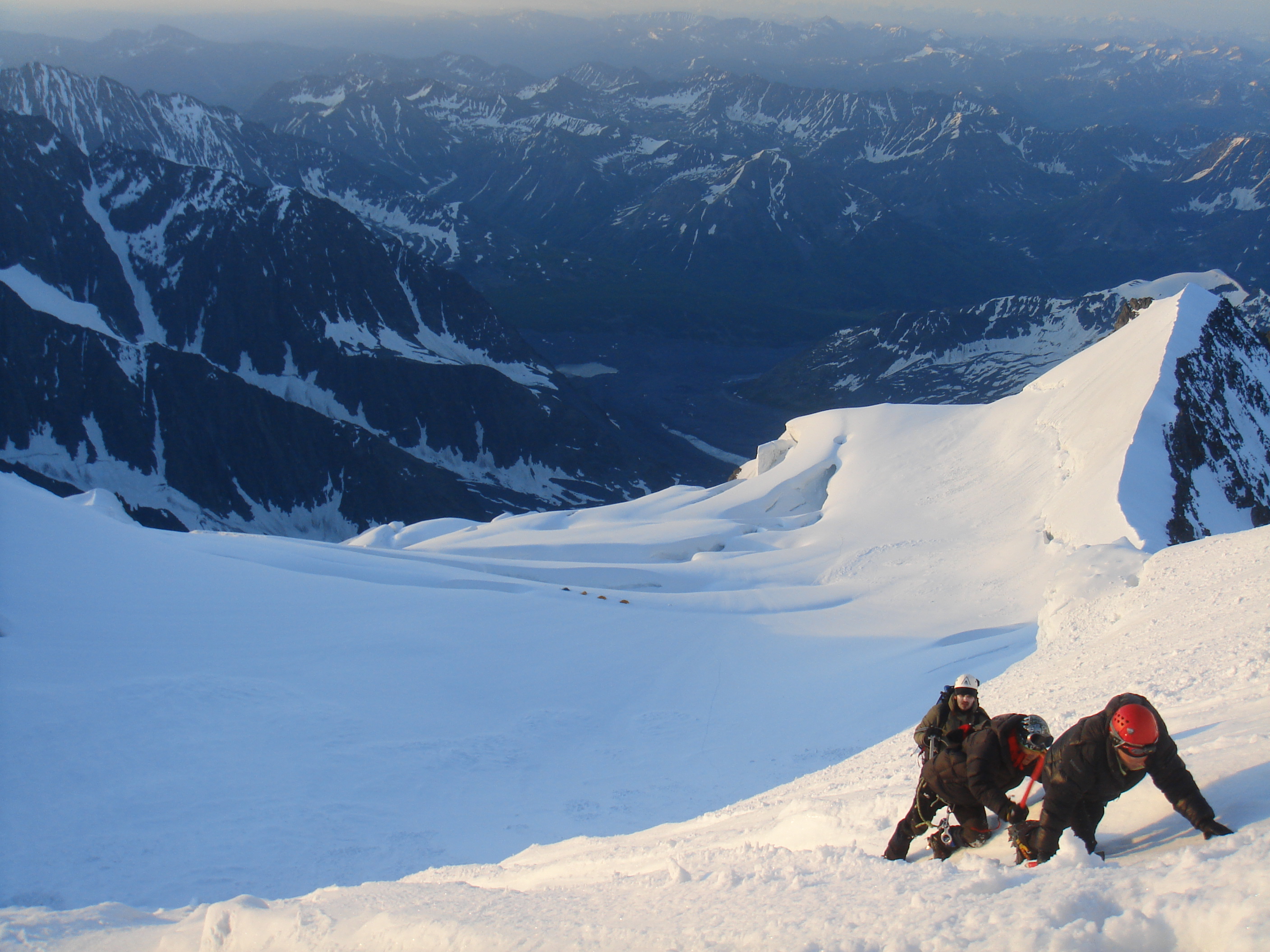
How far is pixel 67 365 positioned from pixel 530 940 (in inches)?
5329

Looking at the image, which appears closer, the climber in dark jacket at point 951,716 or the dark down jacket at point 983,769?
the dark down jacket at point 983,769

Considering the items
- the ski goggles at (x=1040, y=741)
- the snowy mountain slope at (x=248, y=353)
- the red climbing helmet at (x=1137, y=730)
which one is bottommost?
the ski goggles at (x=1040, y=741)

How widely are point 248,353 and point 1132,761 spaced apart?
17674 cm

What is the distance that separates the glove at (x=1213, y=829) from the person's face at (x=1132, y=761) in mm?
553

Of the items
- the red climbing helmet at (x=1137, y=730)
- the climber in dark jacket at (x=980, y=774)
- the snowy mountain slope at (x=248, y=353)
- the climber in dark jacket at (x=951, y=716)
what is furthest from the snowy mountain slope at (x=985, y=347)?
the red climbing helmet at (x=1137, y=730)

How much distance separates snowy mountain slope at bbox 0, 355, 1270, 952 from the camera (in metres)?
6.00

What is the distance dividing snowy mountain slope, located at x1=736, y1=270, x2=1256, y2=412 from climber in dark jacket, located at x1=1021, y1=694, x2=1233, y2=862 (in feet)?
546

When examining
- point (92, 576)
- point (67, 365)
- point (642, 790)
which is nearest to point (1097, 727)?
point (642, 790)

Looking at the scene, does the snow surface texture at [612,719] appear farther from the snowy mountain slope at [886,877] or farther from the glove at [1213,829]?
the glove at [1213,829]

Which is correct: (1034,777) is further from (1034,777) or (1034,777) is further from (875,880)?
(875,880)

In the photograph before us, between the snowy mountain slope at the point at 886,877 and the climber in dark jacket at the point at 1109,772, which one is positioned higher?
the climber in dark jacket at the point at 1109,772

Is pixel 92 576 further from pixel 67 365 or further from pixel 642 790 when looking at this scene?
pixel 67 365

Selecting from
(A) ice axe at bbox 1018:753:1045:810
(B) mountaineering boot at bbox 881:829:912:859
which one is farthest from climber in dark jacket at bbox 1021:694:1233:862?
(B) mountaineering boot at bbox 881:829:912:859

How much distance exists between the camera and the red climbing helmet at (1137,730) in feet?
20.9
